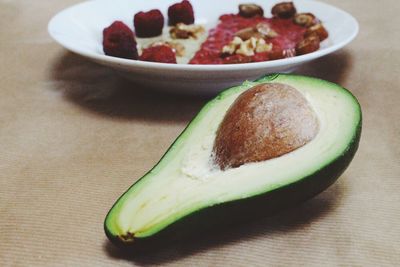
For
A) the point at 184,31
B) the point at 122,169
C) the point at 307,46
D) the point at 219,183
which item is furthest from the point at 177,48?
the point at 219,183

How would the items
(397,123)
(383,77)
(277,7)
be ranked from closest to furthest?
(397,123) → (383,77) → (277,7)

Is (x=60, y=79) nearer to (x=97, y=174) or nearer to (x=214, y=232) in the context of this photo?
(x=97, y=174)

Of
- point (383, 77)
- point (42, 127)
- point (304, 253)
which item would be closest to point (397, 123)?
point (383, 77)

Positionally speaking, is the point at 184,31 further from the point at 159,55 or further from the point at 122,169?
the point at 122,169

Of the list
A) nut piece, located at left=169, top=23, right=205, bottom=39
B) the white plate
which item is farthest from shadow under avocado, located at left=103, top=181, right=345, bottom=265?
nut piece, located at left=169, top=23, right=205, bottom=39

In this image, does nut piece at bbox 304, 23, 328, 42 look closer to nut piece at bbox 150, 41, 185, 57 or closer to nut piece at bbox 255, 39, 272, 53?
nut piece at bbox 255, 39, 272, 53

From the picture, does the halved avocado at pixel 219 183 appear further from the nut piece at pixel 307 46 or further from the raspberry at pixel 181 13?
the raspberry at pixel 181 13
